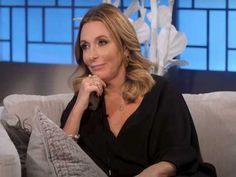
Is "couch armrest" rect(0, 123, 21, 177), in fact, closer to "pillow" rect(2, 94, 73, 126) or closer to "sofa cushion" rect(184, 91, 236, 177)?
"pillow" rect(2, 94, 73, 126)

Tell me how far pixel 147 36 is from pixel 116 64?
2.65ft

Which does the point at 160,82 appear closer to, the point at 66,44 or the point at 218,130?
the point at 218,130

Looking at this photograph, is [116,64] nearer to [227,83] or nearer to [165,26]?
[165,26]

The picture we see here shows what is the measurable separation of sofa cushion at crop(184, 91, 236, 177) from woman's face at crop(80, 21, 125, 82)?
38cm

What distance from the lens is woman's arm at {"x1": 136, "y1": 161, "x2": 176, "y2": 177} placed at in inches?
67.3

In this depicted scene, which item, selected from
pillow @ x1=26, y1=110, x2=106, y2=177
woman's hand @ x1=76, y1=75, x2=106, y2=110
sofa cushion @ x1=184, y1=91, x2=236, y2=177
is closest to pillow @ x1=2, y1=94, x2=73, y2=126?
woman's hand @ x1=76, y1=75, x2=106, y2=110

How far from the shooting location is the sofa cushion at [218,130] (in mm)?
2029

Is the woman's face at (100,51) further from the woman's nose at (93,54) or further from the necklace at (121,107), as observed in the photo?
the necklace at (121,107)

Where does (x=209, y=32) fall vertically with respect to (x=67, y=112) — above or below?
above

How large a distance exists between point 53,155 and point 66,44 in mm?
2413

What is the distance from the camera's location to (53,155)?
1.47m

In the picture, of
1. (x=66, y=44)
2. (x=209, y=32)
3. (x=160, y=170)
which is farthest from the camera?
(x=66, y=44)

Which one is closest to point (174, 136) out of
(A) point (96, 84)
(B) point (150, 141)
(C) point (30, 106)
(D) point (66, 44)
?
(B) point (150, 141)

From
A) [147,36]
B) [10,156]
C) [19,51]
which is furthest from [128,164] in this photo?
[19,51]
